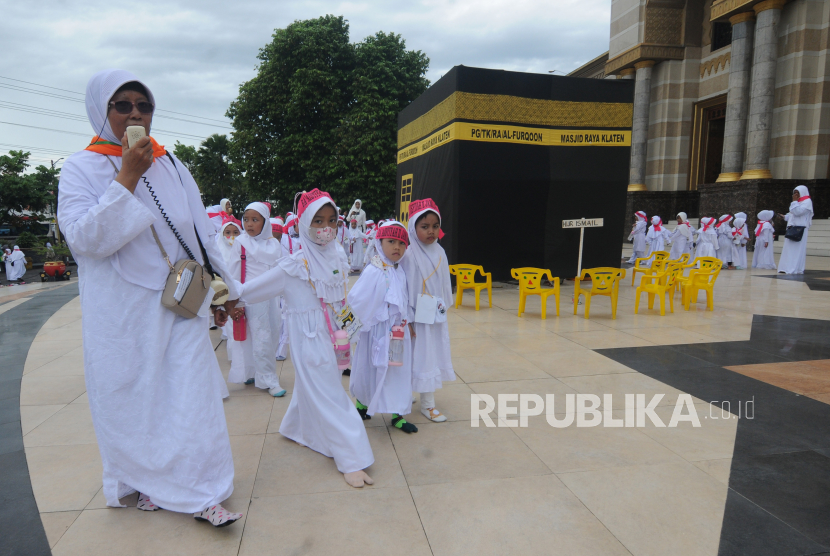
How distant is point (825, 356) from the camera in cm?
516

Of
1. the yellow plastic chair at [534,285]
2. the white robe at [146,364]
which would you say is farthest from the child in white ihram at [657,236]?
the white robe at [146,364]

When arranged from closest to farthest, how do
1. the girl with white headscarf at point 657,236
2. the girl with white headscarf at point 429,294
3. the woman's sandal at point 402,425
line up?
the woman's sandal at point 402,425 → the girl with white headscarf at point 429,294 → the girl with white headscarf at point 657,236

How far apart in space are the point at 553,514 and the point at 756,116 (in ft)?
58.4

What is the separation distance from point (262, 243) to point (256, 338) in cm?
88

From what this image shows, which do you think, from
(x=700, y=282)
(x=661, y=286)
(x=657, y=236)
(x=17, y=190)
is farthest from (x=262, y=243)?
(x=17, y=190)

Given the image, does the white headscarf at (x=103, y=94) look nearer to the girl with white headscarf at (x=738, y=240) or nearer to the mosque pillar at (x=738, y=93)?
the girl with white headscarf at (x=738, y=240)

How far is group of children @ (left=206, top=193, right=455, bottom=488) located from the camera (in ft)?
9.43

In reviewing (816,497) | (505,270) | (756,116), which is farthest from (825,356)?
(756,116)

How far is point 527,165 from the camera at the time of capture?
9547mm

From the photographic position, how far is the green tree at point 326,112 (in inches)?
819

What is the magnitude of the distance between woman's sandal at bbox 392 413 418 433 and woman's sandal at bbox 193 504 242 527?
133cm

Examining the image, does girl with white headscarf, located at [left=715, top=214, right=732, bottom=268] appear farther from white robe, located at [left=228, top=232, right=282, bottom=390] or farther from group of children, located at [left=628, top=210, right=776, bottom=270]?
white robe, located at [left=228, top=232, right=282, bottom=390]

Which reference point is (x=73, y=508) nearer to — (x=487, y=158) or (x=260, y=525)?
(x=260, y=525)

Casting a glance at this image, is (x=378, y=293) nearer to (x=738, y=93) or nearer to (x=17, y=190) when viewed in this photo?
(x=738, y=93)
